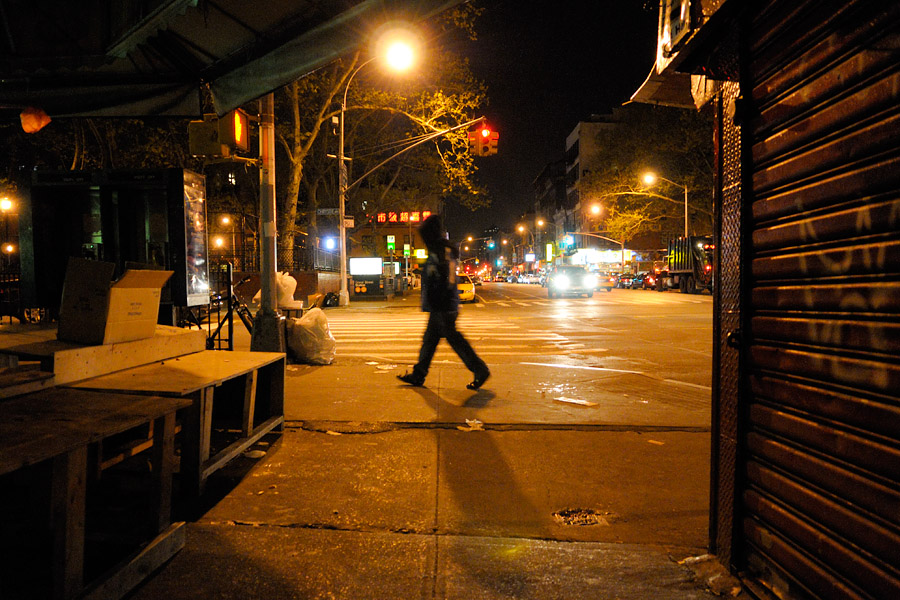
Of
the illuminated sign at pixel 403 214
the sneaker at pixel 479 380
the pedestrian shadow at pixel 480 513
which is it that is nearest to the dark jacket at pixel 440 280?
the illuminated sign at pixel 403 214

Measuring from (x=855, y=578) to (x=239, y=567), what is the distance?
8.94 feet

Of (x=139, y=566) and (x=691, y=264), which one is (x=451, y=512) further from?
(x=691, y=264)

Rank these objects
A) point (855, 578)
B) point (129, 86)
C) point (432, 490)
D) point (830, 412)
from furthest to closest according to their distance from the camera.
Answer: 1. point (129, 86)
2. point (432, 490)
3. point (830, 412)
4. point (855, 578)

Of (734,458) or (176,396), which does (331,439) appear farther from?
(734,458)

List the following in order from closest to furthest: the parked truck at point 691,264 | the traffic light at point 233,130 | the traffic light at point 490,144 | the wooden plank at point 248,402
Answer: the wooden plank at point 248,402, the traffic light at point 233,130, the traffic light at point 490,144, the parked truck at point 691,264

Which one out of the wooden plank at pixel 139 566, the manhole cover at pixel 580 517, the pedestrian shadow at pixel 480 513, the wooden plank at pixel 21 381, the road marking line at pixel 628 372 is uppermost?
the wooden plank at pixel 21 381

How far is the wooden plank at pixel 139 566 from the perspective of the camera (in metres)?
2.36

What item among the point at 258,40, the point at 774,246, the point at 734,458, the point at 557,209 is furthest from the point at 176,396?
the point at 557,209

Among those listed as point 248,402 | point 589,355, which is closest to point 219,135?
point 248,402

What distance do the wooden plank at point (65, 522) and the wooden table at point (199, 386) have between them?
1.03m

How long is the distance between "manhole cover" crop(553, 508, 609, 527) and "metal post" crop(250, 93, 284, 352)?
16.8 ft

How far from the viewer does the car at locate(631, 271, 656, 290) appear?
48.7 m

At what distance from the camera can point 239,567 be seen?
286 centimetres

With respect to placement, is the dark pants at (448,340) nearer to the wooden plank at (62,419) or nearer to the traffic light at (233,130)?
the traffic light at (233,130)
